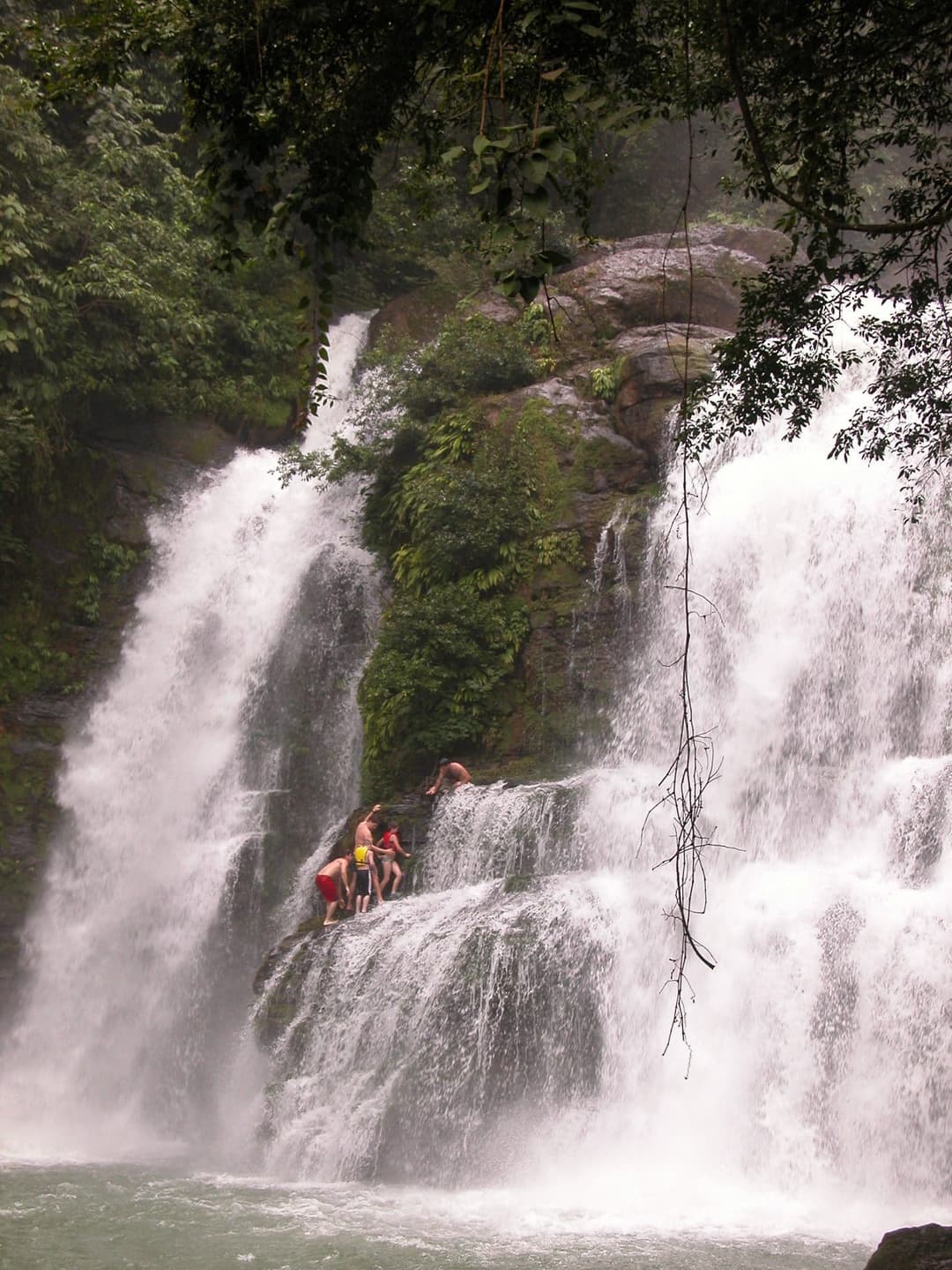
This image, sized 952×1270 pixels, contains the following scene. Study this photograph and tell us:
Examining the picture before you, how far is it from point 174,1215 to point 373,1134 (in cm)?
196

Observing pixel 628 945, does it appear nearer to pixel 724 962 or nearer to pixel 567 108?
pixel 724 962

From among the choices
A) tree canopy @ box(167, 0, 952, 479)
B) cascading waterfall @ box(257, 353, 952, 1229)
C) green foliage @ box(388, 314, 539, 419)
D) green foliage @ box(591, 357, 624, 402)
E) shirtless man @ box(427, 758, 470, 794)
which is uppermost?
green foliage @ box(388, 314, 539, 419)

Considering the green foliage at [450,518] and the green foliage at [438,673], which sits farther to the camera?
the green foliage at [450,518]

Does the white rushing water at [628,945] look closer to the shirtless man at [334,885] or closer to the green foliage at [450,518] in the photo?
the shirtless man at [334,885]

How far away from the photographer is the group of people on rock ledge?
13711 mm

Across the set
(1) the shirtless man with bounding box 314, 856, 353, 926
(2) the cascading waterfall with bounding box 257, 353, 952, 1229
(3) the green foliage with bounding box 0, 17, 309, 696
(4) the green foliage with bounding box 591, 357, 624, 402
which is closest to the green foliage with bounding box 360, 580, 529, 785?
(2) the cascading waterfall with bounding box 257, 353, 952, 1229

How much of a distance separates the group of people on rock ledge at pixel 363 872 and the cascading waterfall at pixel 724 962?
35 centimetres

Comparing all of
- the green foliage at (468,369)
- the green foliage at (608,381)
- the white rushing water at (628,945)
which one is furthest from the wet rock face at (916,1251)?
the green foliage at (468,369)

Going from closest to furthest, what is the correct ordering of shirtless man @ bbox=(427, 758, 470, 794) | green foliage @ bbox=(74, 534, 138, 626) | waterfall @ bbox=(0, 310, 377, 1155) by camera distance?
1. shirtless man @ bbox=(427, 758, 470, 794)
2. waterfall @ bbox=(0, 310, 377, 1155)
3. green foliage @ bbox=(74, 534, 138, 626)

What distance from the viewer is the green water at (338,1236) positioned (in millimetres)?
8414

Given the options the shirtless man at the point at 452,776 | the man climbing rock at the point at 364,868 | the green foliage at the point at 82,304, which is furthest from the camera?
the green foliage at the point at 82,304

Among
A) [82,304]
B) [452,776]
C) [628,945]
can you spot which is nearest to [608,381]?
[452,776]

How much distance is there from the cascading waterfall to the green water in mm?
620

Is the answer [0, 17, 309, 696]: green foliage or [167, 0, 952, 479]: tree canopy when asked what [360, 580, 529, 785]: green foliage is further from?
[167, 0, 952, 479]: tree canopy
